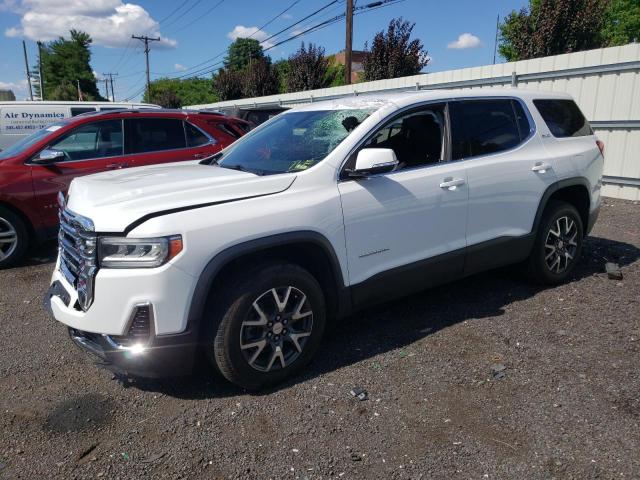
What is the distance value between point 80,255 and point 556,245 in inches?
163

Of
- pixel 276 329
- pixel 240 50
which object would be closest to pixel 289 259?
pixel 276 329

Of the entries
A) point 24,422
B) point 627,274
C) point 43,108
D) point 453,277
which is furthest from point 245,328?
point 43,108

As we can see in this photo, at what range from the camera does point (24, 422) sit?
3020mm

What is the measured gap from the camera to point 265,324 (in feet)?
10.4

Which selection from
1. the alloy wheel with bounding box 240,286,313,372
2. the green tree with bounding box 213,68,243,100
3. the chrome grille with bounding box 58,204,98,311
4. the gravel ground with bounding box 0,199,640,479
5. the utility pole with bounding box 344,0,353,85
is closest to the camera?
the gravel ground with bounding box 0,199,640,479

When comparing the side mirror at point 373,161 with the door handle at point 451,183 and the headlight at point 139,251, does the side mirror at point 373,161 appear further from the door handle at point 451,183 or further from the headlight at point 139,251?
Result: the headlight at point 139,251

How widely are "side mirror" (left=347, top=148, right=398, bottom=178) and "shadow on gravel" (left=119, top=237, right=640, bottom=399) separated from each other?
4.44ft

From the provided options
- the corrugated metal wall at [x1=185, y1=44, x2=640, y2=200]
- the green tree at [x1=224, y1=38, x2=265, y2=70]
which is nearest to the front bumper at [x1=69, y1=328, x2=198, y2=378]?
the corrugated metal wall at [x1=185, y1=44, x2=640, y2=200]

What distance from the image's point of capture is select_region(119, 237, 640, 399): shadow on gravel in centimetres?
339

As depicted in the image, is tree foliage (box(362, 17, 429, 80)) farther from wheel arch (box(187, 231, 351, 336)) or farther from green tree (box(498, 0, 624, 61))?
wheel arch (box(187, 231, 351, 336))

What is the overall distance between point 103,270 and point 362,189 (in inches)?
66.9

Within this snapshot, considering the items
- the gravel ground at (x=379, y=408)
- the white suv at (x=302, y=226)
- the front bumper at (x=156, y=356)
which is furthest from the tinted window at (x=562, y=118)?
the front bumper at (x=156, y=356)

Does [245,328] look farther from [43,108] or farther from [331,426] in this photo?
[43,108]

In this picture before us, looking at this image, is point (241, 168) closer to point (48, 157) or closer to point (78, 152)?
point (48, 157)
